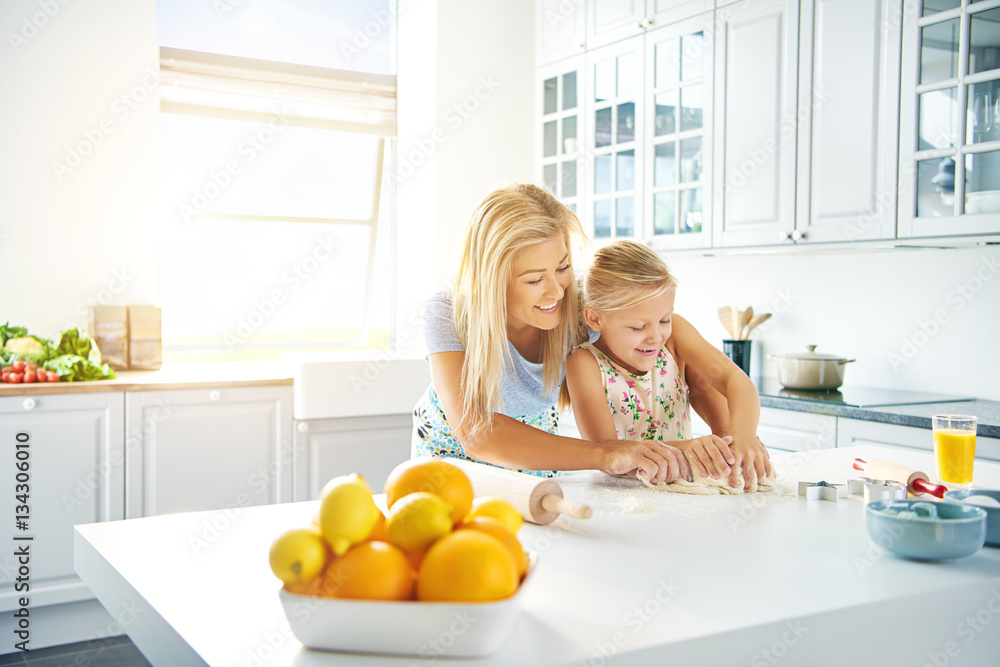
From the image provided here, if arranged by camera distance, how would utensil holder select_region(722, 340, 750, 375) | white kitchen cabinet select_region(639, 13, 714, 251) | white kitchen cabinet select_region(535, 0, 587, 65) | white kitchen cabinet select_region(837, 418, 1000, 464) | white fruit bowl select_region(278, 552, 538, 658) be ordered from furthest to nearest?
1. white kitchen cabinet select_region(535, 0, 587, 65)
2. utensil holder select_region(722, 340, 750, 375)
3. white kitchen cabinet select_region(639, 13, 714, 251)
4. white kitchen cabinet select_region(837, 418, 1000, 464)
5. white fruit bowl select_region(278, 552, 538, 658)

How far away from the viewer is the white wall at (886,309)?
2.49 metres

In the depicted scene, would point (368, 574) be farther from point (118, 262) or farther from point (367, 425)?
point (118, 262)

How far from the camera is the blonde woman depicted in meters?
1.41

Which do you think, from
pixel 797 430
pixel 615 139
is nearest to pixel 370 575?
pixel 797 430

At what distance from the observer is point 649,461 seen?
133 centimetres

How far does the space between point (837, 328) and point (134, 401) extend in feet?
8.28

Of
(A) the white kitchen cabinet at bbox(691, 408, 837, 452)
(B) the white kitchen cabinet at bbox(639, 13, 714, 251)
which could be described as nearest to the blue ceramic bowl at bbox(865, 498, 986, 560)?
(A) the white kitchen cabinet at bbox(691, 408, 837, 452)

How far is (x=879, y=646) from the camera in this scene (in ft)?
2.65

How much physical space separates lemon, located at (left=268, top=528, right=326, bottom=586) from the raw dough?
30.4 inches

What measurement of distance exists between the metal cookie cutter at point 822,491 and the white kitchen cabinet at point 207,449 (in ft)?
7.32

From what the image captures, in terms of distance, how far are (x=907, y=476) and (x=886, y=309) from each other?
65.1 inches

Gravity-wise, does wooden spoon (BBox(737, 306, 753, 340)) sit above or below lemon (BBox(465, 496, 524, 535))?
above

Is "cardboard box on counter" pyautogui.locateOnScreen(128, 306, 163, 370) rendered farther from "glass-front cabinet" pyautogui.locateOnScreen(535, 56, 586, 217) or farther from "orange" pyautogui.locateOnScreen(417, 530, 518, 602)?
"orange" pyautogui.locateOnScreen(417, 530, 518, 602)

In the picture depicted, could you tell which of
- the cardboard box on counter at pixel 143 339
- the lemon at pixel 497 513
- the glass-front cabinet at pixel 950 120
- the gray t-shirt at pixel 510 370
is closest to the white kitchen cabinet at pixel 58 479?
the cardboard box on counter at pixel 143 339
